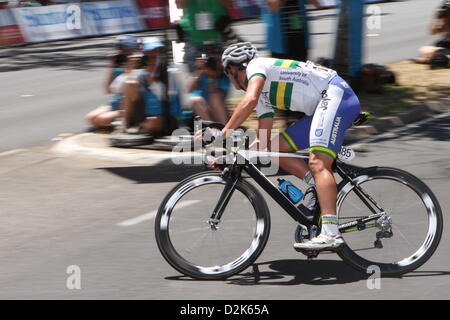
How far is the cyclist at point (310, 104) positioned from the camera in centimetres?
600

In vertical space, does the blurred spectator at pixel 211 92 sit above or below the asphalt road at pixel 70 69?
above

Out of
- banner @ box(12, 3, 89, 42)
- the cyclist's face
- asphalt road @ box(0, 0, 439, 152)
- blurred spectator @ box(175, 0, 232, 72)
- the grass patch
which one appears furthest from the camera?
banner @ box(12, 3, 89, 42)

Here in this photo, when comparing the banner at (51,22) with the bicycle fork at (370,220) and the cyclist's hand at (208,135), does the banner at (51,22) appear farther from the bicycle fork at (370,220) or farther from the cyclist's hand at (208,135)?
the bicycle fork at (370,220)

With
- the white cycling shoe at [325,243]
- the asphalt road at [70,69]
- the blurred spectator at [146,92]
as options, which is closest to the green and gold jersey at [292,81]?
the white cycling shoe at [325,243]

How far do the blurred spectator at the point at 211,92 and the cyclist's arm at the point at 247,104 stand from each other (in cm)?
447

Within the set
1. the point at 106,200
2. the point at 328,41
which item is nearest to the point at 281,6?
the point at 106,200

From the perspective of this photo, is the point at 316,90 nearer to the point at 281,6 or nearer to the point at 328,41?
the point at 281,6

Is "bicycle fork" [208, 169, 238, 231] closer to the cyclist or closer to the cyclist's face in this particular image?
the cyclist

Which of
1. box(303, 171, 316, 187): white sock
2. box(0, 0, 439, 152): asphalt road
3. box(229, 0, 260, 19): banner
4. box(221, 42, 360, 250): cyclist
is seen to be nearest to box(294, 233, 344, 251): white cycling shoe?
box(221, 42, 360, 250): cyclist

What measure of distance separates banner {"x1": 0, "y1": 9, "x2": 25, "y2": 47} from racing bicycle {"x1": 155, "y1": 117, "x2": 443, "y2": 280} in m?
19.4

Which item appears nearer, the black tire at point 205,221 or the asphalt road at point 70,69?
the black tire at point 205,221

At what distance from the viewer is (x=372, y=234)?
6.24 m

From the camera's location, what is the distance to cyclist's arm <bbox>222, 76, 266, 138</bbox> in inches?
235
